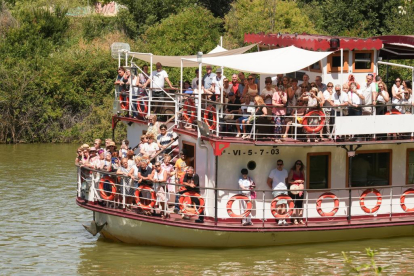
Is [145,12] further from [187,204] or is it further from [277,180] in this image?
[187,204]

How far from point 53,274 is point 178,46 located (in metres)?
26.5

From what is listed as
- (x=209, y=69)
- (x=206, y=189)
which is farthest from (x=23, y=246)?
(x=209, y=69)

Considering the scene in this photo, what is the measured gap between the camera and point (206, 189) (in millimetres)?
22469

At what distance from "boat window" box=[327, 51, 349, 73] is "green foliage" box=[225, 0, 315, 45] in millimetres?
25335

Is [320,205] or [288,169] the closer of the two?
[320,205]

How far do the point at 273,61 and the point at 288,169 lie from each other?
2.68m

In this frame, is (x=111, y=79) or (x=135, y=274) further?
(x=111, y=79)

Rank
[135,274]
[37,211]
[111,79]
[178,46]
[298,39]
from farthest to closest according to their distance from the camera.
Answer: [178,46] → [111,79] → [37,211] → [298,39] → [135,274]

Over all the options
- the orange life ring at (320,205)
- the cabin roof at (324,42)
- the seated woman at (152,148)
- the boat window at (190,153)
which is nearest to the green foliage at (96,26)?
the cabin roof at (324,42)

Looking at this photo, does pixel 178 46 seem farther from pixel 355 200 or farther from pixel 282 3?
pixel 355 200

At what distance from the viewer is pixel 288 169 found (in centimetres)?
2278

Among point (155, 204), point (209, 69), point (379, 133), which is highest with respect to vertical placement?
point (209, 69)

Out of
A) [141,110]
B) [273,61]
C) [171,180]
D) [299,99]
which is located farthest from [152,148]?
[299,99]

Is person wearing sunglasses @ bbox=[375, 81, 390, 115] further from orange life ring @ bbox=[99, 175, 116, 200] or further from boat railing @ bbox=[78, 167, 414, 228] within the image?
orange life ring @ bbox=[99, 175, 116, 200]
